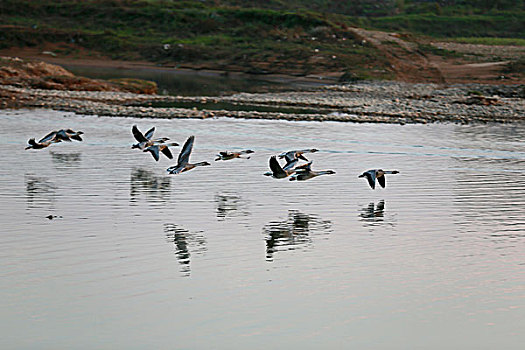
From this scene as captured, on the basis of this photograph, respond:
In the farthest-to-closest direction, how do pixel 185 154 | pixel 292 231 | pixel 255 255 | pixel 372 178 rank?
pixel 185 154, pixel 372 178, pixel 292 231, pixel 255 255

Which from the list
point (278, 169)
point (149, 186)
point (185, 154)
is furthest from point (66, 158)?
point (278, 169)

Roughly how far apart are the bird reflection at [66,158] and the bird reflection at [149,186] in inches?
65.6

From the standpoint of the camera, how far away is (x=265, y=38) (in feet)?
174

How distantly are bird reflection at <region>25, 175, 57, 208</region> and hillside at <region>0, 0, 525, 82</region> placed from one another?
27933 millimetres

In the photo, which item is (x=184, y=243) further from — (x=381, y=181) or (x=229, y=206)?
(x=381, y=181)

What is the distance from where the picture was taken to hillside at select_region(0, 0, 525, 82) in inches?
1816

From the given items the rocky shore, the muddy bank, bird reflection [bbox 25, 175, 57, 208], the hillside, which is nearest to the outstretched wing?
bird reflection [bbox 25, 175, 57, 208]

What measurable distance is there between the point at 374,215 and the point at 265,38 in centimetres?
4086

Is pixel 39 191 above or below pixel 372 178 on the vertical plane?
below

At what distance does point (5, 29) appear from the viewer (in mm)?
55469

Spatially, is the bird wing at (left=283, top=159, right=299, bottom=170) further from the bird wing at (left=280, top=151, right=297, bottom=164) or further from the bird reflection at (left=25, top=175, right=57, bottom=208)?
the bird reflection at (left=25, top=175, right=57, bottom=208)

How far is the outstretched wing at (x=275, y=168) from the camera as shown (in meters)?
13.7

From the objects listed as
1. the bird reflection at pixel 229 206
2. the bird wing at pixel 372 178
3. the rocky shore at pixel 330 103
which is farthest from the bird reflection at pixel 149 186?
the rocky shore at pixel 330 103

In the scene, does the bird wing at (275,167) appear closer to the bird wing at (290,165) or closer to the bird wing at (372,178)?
the bird wing at (290,165)
